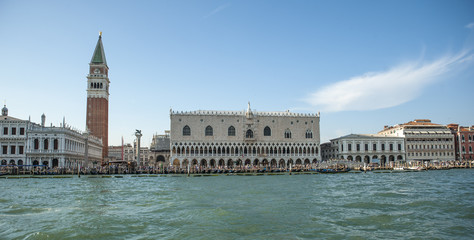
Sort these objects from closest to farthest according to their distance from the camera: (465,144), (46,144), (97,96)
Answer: (46,144) → (465,144) → (97,96)

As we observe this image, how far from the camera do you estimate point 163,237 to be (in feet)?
36.9

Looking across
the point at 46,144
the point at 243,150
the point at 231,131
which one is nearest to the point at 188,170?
the point at 243,150

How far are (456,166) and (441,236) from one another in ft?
186

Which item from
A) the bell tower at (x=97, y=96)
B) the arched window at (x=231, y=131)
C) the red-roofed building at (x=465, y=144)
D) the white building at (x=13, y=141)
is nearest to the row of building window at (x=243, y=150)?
the arched window at (x=231, y=131)

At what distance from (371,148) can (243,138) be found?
21.7m

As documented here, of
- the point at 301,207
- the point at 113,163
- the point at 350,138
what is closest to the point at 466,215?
the point at 301,207

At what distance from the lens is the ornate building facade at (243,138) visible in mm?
60094

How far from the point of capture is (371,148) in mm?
64938

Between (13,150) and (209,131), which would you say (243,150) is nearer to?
(209,131)

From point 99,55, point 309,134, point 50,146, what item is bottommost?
point 50,146

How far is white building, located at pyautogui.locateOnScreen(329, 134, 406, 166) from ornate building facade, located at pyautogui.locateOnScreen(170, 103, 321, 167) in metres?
4.64

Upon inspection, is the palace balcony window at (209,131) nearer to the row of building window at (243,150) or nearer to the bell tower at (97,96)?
the row of building window at (243,150)

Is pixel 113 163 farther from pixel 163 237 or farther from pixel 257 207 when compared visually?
pixel 163 237

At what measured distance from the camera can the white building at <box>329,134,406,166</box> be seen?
64.3m
